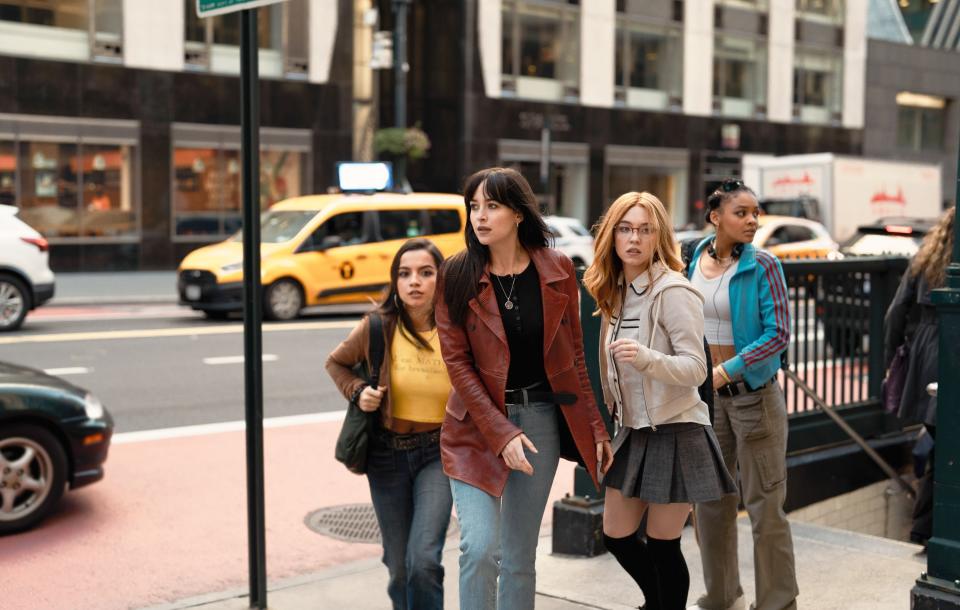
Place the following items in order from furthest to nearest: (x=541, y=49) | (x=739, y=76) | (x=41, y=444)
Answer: (x=739, y=76), (x=541, y=49), (x=41, y=444)

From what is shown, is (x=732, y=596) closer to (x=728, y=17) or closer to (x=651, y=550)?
(x=651, y=550)

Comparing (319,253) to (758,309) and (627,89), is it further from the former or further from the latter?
(627,89)

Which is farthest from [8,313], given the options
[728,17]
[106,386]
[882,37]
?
[882,37]

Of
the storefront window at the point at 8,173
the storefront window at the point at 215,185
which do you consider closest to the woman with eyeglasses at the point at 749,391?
the storefront window at the point at 8,173

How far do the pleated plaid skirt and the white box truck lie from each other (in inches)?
939

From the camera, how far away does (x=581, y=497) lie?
229 inches

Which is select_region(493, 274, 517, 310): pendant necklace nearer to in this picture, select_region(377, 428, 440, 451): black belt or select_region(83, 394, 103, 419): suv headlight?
select_region(377, 428, 440, 451): black belt

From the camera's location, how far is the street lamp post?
4258mm

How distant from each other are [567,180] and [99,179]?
50.9 ft

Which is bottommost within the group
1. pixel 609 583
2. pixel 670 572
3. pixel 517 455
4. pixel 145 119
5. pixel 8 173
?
pixel 609 583

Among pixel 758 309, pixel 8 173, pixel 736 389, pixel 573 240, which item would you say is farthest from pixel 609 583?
pixel 8 173

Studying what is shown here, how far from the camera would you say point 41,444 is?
6473 mm

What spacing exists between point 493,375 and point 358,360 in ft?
2.91

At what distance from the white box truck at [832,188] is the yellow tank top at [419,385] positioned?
23.8m
